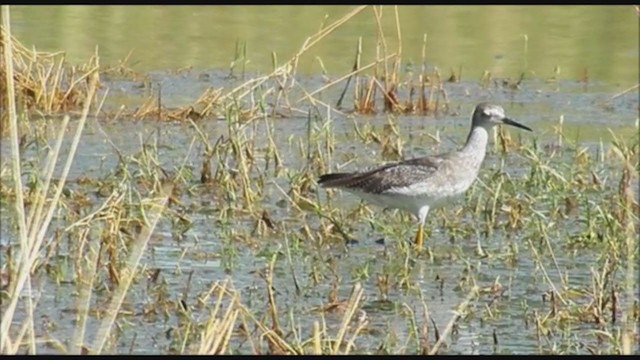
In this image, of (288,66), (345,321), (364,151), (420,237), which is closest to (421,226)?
(420,237)

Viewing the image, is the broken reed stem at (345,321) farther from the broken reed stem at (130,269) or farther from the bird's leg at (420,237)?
the bird's leg at (420,237)

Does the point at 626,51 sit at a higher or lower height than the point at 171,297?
lower

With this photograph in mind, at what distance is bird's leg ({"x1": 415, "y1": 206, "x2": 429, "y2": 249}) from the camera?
364 inches

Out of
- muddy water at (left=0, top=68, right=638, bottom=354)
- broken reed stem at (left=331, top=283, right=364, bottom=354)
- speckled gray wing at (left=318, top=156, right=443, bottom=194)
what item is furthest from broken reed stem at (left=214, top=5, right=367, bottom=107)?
broken reed stem at (left=331, top=283, right=364, bottom=354)

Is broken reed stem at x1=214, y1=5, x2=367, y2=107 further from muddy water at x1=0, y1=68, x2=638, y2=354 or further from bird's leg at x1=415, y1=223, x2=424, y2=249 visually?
bird's leg at x1=415, y1=223, x2=424, y2=249

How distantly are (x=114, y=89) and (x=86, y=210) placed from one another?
3.76 m

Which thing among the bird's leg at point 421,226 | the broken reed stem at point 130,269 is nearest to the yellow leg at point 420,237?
the bird's leg at point 421,226

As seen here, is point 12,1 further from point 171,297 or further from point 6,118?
point 171,297

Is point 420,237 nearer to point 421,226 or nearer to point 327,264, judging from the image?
point 421,226

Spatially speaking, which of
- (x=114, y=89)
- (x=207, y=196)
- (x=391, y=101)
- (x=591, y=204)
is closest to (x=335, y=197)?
(x=207, y=196)

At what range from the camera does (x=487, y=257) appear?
29.3 ft

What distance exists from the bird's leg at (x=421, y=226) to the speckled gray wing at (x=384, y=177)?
0.52 ft

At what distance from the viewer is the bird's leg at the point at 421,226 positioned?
9257 mm

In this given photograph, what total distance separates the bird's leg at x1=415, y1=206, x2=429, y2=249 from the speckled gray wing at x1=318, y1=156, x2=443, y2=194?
0.16 metres
